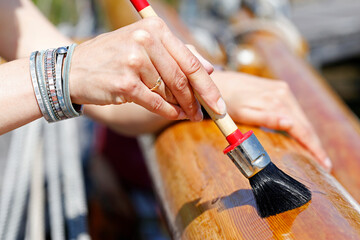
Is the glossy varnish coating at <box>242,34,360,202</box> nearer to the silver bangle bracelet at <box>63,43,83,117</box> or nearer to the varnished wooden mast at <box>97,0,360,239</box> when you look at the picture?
the varnished wooden mast at <box>97,0,360,239</box>

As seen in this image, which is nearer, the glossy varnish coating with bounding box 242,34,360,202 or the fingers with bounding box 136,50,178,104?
the fingers with bounding box 136,50,178,104

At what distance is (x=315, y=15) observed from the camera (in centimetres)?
386

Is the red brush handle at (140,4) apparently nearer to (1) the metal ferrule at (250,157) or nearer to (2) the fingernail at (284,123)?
(1) the metal ferrule at (250,157)

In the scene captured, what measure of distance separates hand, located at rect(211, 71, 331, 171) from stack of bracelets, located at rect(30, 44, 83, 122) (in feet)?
1.14

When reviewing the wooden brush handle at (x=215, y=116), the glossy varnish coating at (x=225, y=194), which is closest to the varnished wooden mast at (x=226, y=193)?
the glossy varnish coating at (x=225, y=194)

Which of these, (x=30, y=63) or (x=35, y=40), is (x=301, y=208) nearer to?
(x=30, y=63)

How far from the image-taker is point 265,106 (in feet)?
2.77

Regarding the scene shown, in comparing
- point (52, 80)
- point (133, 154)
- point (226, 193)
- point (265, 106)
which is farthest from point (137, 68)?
point (133, 154)

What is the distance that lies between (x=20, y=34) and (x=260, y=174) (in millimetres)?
564

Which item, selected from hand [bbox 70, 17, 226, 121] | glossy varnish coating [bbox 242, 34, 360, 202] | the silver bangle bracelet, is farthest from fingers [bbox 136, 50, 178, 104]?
glossy varnish coating [bbox 242, 34, 360, 202]

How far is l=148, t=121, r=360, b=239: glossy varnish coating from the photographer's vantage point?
1.78ft

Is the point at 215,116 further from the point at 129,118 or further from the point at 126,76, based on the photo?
the point at 129,118

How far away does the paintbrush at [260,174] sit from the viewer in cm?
58

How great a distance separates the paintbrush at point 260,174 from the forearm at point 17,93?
19cm
